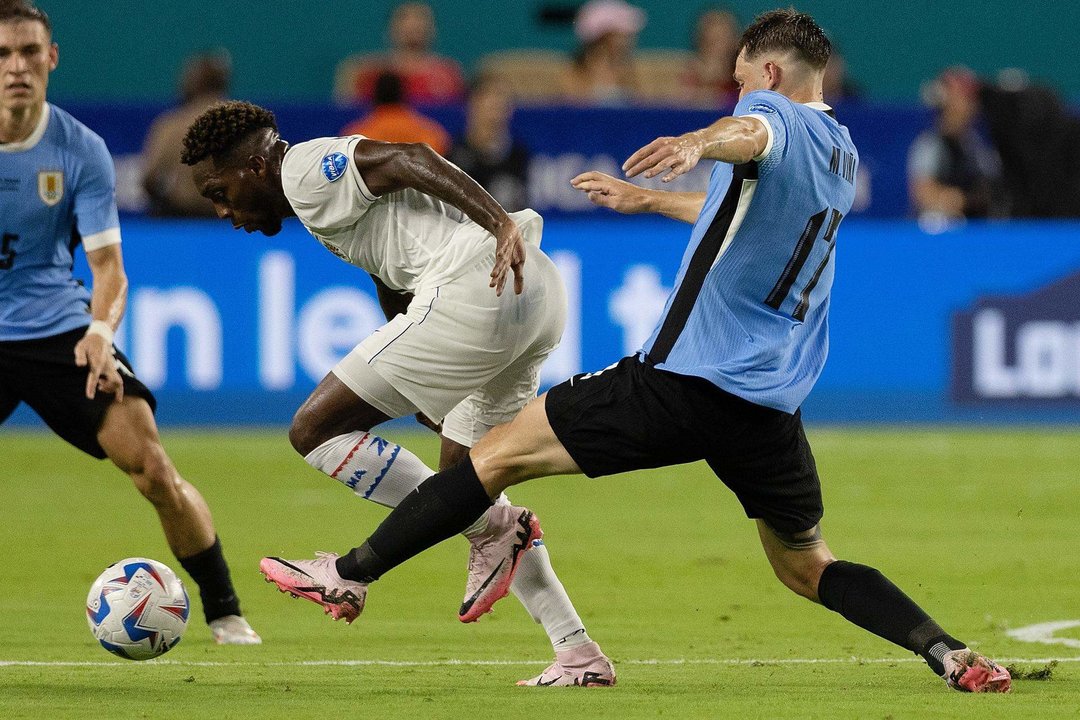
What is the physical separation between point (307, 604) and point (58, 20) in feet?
44.2

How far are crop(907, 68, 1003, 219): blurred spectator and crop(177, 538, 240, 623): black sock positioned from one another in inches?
397

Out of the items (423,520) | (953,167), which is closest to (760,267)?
(423,520)

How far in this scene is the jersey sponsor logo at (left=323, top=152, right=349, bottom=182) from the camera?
6027mm

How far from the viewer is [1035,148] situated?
1662cm

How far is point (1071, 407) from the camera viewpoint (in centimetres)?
1421

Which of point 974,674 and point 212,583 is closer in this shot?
point 974,674

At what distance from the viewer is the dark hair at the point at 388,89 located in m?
14.7

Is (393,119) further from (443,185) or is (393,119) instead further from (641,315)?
(443,185)

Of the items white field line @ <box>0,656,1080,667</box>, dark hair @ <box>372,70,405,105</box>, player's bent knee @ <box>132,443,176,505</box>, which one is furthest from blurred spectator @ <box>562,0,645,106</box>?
white field line @ <box>0,656,1080,667</box>

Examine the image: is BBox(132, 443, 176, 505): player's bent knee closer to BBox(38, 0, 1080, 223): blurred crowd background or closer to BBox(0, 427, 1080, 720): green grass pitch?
BBox(0, 427, 1080, 720): green grass pitch

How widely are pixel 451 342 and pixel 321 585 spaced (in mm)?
879

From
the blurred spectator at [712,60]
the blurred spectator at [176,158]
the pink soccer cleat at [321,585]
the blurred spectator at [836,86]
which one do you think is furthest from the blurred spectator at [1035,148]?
the pink soccer cleat at [321,585]

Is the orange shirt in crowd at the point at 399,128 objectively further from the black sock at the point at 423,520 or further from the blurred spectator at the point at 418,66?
the black sock at the point at 423,520

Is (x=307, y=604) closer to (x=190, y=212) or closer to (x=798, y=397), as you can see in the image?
(x=798, y=397)
